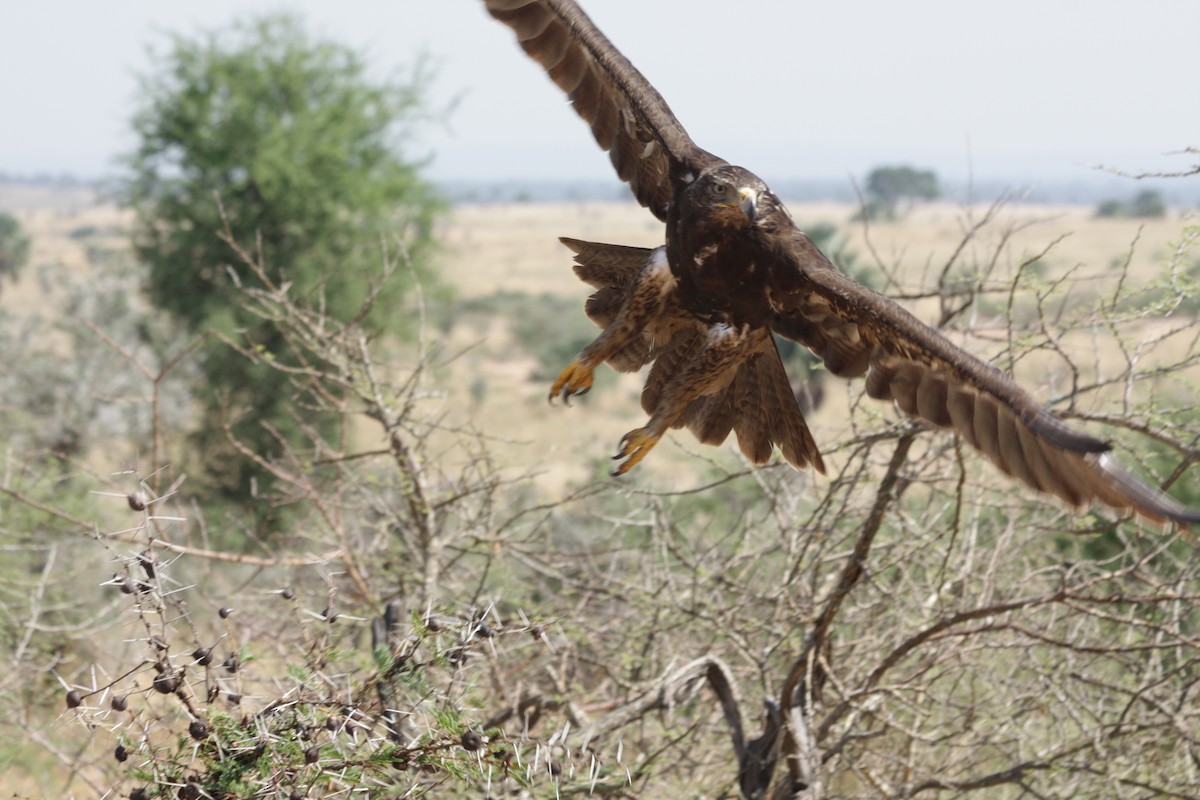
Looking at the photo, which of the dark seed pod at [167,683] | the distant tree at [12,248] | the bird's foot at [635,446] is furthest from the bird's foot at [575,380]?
the distant tree at [12,248]

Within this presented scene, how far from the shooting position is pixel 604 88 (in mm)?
5062

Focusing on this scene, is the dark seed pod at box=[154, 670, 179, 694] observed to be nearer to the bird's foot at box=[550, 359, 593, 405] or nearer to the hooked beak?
the bird's foot at box=[550, 359, 593, 405]

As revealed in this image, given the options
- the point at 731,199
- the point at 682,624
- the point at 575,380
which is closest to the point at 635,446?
the point at 575,380

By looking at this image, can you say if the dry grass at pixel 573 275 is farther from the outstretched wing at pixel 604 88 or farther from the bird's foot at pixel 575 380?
the bird's foot at pixel 575 380

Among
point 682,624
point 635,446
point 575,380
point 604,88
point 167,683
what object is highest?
point 604,88

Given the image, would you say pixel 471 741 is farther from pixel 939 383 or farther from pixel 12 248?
pixel 12 248

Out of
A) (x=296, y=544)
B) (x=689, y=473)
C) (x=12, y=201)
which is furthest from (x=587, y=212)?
(x=296, y=544)

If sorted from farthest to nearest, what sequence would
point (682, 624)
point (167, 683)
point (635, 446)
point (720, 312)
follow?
point (682, 624)
point (720, 312)
point (635, 446)
point (167, 683)

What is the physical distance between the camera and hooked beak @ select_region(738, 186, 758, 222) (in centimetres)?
433

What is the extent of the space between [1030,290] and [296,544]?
535cm

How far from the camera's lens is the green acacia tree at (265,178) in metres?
18.3

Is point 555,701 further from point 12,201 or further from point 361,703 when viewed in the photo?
point 12,201

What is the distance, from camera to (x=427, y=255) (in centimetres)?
1977

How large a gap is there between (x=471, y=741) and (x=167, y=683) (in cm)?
63
